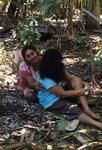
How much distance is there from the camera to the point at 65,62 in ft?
24.2

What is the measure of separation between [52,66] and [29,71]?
51cm

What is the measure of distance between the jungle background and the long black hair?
17.7 inches

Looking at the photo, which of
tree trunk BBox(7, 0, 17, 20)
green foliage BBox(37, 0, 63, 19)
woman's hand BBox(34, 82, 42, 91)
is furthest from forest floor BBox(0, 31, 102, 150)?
tree trunk BBox(7, 0, 17, 20)

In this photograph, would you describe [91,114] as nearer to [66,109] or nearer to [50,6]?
[66,109]

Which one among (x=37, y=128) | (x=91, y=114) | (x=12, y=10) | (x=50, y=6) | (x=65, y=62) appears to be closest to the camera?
(x=37, y=128)

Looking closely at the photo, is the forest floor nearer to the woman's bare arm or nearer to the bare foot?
the bare foot

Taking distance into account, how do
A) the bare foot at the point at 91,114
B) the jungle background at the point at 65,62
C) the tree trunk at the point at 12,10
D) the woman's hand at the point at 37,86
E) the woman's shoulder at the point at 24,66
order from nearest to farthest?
the jungle background at the point at 65,62, the bare foot at the point at 91,114, the woman's hand at the point at 37,86, the woman's shoulder at the point at 24,66, the tree trunk at the point at 12,10

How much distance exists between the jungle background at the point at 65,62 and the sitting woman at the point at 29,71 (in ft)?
0.53

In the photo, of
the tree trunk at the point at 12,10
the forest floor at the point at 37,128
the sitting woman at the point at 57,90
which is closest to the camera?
the forest floor at the point at 37,128

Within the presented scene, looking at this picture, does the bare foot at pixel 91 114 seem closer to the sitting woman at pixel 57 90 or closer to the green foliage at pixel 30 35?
the sitting woman at pixel 57 90

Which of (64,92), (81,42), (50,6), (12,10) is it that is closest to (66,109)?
(64,92)

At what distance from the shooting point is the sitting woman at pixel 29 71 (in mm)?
5113

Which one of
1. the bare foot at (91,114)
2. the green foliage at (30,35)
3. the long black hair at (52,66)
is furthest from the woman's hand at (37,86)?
the green foliage at (30,35)

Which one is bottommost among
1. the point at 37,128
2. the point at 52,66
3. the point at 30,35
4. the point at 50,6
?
the point at 37,128
